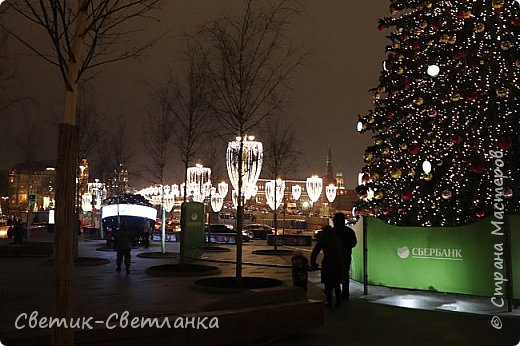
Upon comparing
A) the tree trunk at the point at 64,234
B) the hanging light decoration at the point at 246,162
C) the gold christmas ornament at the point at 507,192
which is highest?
the hanging light decoration at the point at 246,162

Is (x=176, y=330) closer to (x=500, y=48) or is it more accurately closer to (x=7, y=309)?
(x=7, y=309)

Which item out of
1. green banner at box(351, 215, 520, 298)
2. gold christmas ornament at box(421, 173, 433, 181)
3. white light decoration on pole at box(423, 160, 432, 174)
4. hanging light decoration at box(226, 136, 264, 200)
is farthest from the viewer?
hanging light decoration at box(226, 136, 264, 200)

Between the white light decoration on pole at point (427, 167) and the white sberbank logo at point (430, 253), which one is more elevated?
the white light decoration on pole at point (427, 167)

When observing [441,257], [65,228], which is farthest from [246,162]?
[65,228]

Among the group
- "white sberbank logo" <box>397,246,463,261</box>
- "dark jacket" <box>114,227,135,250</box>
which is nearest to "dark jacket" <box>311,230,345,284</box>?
"white sberbank logo" <box>397,246,463,261</box>

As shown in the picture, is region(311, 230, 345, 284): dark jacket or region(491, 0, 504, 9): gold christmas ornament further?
region(491, 0, 504, 9): gold christmas ornament

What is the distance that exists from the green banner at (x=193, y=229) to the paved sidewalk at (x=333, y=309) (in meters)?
2.68

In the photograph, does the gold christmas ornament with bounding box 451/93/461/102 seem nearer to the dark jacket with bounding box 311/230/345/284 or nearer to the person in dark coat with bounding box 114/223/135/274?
the dark jacket with bounding box 311/230/345/284

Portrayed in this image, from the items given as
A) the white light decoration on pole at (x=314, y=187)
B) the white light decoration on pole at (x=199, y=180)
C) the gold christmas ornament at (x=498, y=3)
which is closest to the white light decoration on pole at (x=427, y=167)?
the gold christmas ornament at (x=498, y=3)

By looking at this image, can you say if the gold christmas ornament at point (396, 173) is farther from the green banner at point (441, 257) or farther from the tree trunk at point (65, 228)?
the tree trunk at point (65, 228)

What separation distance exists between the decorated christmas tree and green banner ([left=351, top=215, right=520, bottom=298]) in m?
1.35

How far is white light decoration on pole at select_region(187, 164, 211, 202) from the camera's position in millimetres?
36844

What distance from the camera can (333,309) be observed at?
34.9ft

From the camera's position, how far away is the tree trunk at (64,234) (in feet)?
A: 13.9
